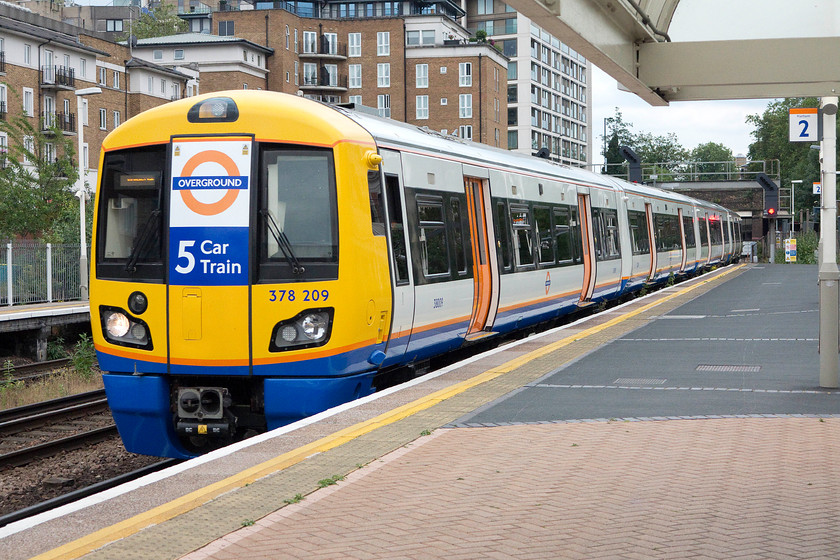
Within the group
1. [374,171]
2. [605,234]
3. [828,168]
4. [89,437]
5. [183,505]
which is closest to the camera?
[183,505]

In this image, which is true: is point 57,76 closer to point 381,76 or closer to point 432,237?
point 381,76

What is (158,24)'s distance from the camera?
100 meters

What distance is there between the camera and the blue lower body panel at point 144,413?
31.0 feet

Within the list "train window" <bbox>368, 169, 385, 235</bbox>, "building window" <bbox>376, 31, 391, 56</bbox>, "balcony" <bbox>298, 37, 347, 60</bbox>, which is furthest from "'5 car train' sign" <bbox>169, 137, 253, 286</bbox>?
"building window" <bbox>376, 31, 391, 56</bbox>

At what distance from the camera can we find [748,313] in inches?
811

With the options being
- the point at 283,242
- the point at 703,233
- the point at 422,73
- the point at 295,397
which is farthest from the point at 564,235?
the point at 422,73

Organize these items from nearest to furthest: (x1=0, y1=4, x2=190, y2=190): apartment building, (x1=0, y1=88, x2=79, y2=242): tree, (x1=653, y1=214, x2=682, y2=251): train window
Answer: (x1=653, y1=214, x2=682, y2=251): train window → (x1=0, y1=88, x2=79, y2=242): tree → (x1=0, y1=4, x2=190, y2=190): apartment building

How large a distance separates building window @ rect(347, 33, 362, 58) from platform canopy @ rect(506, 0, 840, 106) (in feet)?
278

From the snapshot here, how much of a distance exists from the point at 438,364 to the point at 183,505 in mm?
7965

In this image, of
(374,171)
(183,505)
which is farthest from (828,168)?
(183,505)

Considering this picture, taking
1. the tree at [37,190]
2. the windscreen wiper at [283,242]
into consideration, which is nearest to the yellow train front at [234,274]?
the windscreen wiper at [283,242]

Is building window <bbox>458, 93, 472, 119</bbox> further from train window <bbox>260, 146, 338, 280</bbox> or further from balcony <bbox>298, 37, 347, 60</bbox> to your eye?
train window <bbox>260, 146, 338, 280</bbox>

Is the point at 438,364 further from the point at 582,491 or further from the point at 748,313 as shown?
the point at 748,313

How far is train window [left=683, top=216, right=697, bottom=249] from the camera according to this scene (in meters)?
36.7
